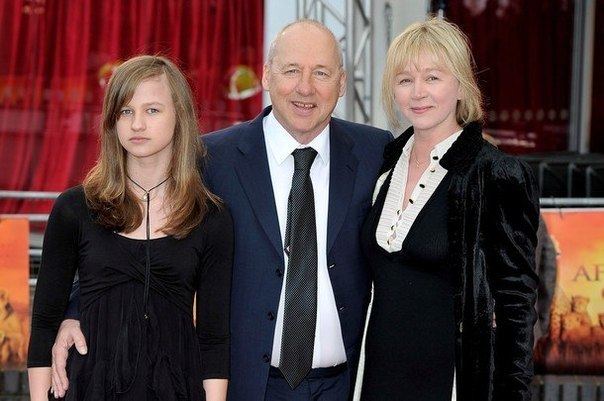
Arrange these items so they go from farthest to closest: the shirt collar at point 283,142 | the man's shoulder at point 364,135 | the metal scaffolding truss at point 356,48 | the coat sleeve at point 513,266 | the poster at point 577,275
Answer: the metal scaffolding truss at point 356,48 → the poster at point 577,275 → the man's shoulder at point 364,135 → the shirt collar at point 283,142 → the coat sleeve at point 513,266

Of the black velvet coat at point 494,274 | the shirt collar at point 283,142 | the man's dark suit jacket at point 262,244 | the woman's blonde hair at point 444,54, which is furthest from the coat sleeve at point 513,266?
the shirt collar at point 283,142

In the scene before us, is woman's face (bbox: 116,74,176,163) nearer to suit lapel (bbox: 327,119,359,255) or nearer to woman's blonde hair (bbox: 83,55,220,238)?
woman's blonde hair (bbox: 83,55,220,238)

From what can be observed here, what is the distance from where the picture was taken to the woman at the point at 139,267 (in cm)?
224

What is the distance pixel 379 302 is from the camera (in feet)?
8.69

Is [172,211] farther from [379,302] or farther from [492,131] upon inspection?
[492,131]

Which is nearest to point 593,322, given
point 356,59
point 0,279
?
point 356,59

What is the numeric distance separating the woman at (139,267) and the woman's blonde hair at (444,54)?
2.18ft

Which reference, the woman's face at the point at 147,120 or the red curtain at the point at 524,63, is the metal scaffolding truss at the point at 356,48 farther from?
the red curtain at the point at 524,63

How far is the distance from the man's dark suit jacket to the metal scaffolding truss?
334 cm

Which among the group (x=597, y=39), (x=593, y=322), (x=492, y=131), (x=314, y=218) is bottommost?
(x=593, y=322)

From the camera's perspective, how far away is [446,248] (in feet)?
8.18

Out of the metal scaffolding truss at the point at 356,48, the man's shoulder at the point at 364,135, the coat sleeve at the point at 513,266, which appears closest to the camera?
the coat sleeve at the point at 513,266

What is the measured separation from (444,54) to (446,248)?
55 centimetres

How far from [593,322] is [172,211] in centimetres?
347
